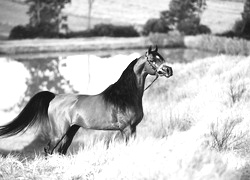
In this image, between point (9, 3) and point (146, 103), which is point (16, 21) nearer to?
point (9, 3)

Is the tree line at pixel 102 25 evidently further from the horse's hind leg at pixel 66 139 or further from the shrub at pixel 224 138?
the horse's hind leg at pixel 66 139

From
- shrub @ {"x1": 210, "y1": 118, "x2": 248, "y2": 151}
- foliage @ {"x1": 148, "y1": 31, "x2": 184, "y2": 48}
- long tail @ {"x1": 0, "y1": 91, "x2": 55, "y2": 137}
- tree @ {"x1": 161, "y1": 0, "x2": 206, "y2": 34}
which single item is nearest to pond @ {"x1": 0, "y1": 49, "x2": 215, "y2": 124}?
foliage @ {"x1": 148, "y1": 31, "x2": 184, "y2": 48}

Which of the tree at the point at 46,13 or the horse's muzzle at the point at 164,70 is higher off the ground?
the tree at the point at 46,13

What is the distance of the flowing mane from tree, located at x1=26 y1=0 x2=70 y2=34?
378 inches

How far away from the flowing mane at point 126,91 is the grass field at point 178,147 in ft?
1.08

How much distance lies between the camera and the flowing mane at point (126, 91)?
119 inches

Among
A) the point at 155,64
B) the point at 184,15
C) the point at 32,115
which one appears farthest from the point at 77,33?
the point at 155,64

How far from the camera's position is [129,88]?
3.03 meters

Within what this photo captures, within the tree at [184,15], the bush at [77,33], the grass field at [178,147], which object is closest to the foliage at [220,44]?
the tree at [184,15]

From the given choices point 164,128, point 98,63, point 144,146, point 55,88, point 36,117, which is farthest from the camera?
point 98,63

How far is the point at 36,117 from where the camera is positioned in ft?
10.8

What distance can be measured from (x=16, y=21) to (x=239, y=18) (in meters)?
6.89

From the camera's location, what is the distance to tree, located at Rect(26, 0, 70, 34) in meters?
12.2

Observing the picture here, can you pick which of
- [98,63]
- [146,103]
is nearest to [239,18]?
[98,63]
